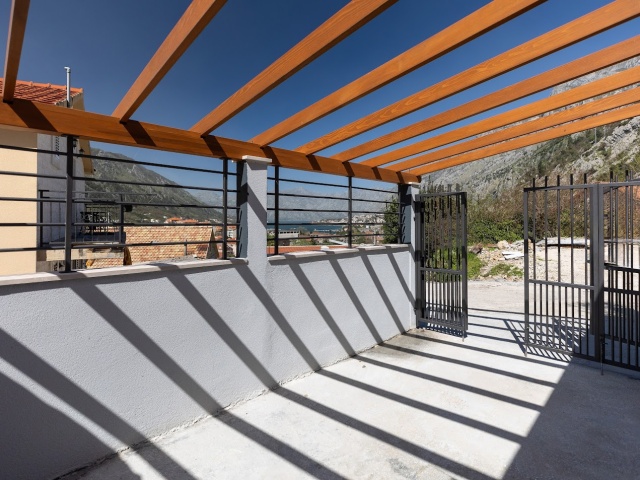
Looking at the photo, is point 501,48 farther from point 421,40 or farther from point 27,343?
point 27,343

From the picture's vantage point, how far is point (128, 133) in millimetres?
2723

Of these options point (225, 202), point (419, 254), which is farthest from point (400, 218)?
point (225, 202)

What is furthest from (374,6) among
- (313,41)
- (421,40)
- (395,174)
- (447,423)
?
(395,174)

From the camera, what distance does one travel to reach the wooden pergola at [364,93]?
6.11ft

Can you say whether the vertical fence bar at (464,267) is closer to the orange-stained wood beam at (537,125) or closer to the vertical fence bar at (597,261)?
the orange-stained wood beam at (537,125)

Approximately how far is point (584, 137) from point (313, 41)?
30.4m

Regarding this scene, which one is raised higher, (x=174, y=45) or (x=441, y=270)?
(x=174, y=45)

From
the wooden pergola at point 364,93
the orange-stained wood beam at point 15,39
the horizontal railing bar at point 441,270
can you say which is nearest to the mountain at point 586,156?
the horizontal railing bar at point 441,270

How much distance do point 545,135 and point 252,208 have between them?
4029mm

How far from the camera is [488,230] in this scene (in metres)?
14.2

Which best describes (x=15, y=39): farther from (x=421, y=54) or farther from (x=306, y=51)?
(x=421, y=54)

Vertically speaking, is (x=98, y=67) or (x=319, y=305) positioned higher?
(x=98, y=67)

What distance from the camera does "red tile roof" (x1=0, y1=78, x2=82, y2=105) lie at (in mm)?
7191

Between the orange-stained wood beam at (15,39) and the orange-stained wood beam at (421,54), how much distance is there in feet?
6.29
